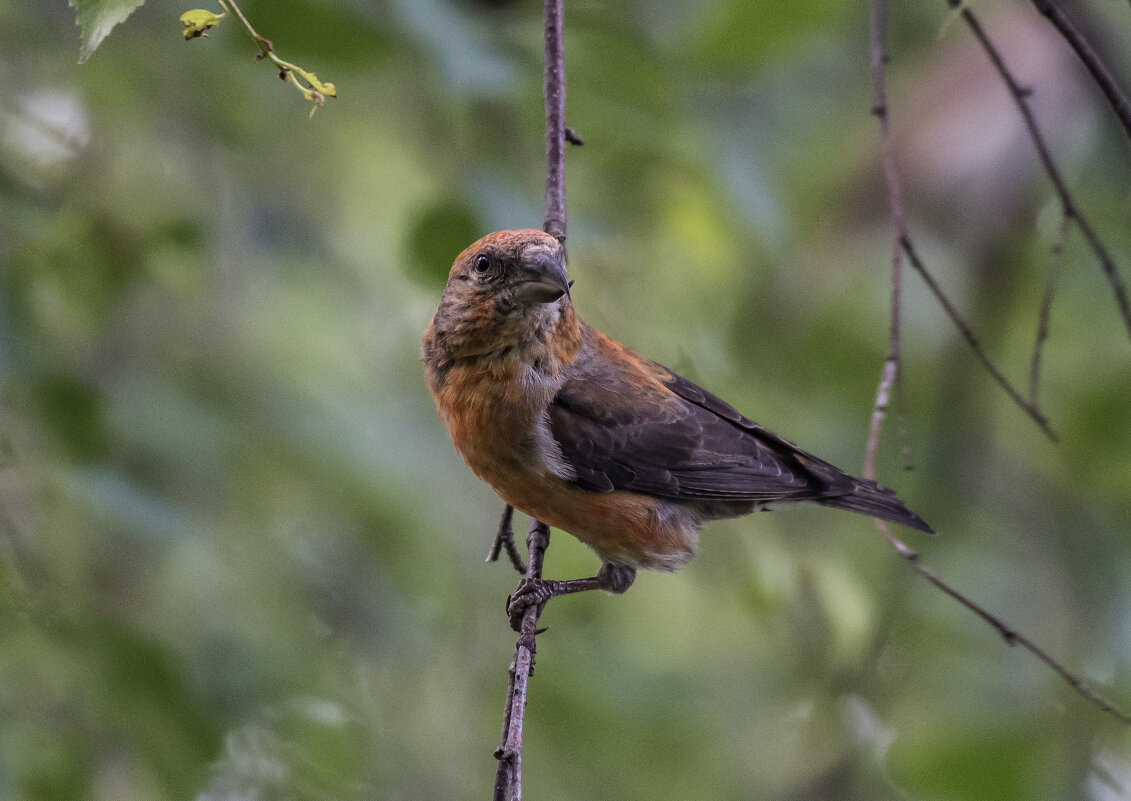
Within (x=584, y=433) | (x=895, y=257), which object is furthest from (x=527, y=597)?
(x=895, y=257)

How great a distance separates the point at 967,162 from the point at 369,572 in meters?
3.00

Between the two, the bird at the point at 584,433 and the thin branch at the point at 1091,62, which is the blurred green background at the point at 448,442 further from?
the thin branch at the point at 1091,62

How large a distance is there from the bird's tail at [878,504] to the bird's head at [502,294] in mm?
1333

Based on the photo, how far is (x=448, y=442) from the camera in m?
5.55

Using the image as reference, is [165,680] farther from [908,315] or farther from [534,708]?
[908,315]

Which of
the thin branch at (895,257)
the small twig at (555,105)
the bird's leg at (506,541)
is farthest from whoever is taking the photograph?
the bird's leg at (506,541)

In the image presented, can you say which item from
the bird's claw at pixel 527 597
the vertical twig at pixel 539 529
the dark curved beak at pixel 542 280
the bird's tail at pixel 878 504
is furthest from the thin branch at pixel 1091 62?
the bird's claw at pixel 527 597

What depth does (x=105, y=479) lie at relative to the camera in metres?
3.32

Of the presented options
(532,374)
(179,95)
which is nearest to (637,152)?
(532,374)

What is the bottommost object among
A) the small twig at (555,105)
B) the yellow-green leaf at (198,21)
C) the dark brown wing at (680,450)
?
the yellow-green leaf at (198,21)

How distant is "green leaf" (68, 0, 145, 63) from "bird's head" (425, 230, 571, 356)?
1651mm

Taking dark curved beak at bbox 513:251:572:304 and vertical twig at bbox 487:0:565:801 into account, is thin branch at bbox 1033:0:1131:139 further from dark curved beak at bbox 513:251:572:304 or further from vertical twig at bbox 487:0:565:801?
dark curved beak at bbox 513:251:572:304

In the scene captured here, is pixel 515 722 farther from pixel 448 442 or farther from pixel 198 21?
pixel 448 442

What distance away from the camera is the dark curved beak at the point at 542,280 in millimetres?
3457
